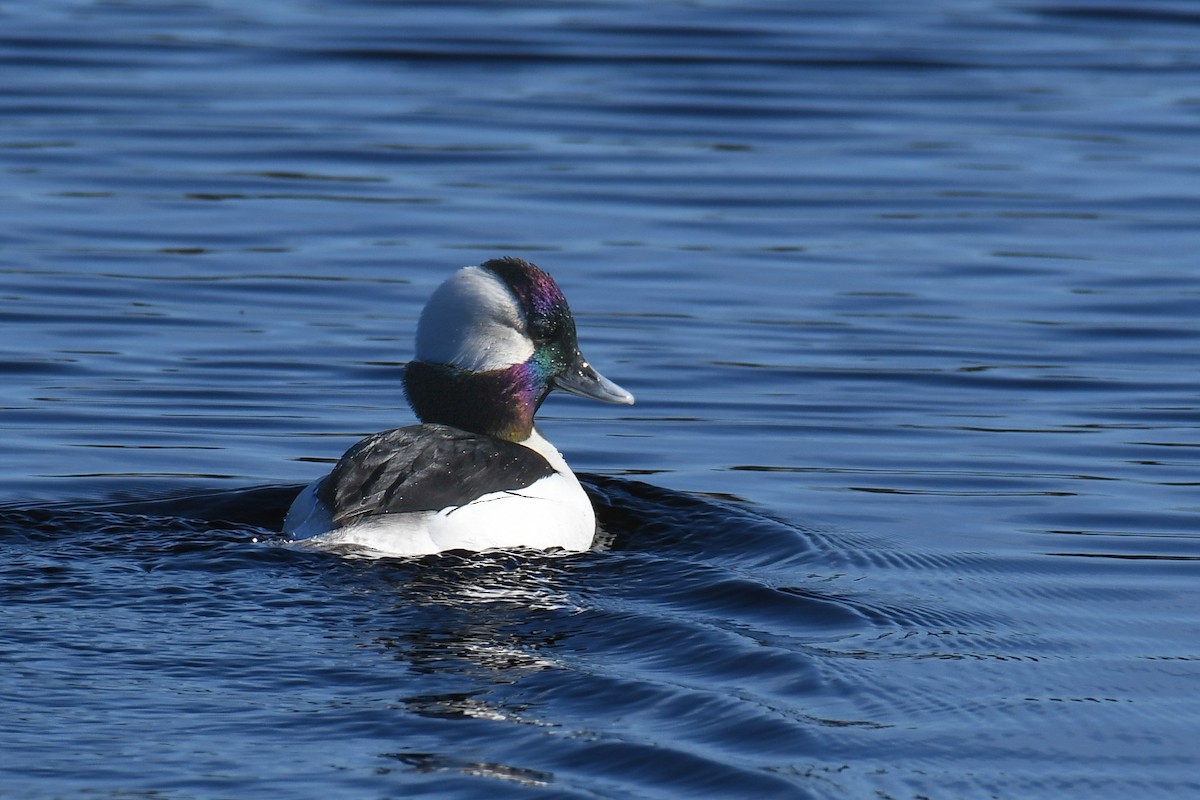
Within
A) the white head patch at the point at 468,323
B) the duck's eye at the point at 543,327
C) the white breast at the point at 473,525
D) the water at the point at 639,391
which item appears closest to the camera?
the water at the point at 639,391

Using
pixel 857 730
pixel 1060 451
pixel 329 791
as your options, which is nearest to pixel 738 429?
pixel 1060 451

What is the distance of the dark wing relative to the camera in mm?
7312

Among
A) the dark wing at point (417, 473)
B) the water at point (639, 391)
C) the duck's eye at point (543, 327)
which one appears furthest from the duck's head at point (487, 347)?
the water at point (639, 391)

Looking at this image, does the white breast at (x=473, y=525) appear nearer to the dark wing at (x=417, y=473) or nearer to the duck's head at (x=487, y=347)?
the dark wing at (x=417, y=473)

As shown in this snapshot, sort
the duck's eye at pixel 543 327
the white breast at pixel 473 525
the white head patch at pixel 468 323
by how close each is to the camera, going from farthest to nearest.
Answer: the duck's eye at pixel 543 327
the white head patch at pixel 468 323
the white breast at pixel 473 525

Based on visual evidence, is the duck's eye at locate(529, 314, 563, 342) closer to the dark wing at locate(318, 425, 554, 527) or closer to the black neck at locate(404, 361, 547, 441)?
the black neck at locate(404, 361, 547, 441)

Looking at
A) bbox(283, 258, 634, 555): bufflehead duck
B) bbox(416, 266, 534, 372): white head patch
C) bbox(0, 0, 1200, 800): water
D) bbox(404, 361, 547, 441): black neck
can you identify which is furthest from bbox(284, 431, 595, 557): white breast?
bbox(416, 266, 534, 372): white head patch

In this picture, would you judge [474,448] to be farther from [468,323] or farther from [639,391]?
[639,391]

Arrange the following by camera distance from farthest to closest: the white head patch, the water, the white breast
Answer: the white head patch, the white breast, the water

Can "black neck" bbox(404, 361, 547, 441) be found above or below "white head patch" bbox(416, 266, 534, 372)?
below

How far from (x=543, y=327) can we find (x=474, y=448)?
0.83 m

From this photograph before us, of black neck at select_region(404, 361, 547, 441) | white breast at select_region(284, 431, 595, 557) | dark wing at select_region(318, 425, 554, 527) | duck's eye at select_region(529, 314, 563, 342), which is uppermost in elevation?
duck's eye at select_region(529, 314, 563, 342)

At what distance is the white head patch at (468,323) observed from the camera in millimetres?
8117

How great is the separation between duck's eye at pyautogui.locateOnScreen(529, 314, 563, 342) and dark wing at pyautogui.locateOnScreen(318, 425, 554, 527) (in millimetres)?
698
